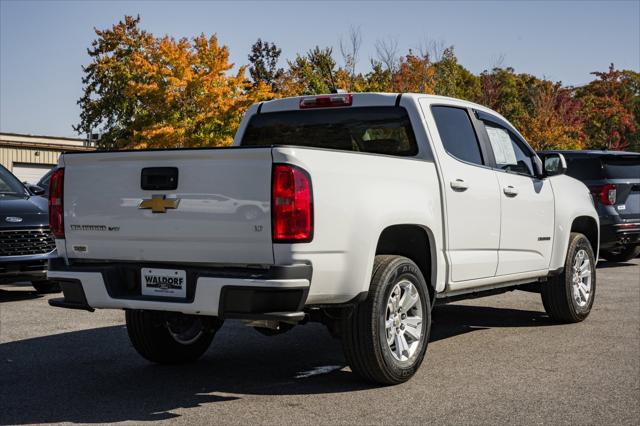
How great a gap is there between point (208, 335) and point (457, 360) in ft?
6.52

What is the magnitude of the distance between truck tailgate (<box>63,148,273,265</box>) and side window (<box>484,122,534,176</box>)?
3090mm

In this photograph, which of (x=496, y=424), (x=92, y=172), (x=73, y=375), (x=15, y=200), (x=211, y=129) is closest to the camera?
(x=496, y=424)

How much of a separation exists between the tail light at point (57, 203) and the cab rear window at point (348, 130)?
191cm

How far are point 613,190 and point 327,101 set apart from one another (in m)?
7.95

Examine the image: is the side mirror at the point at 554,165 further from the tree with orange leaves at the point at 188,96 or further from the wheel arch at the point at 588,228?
the tree with orange leaves at the point at 188,96

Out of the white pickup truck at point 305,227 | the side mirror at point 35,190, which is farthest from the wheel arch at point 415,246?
the side mirror at point 35,190

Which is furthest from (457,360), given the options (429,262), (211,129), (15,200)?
(211,129)

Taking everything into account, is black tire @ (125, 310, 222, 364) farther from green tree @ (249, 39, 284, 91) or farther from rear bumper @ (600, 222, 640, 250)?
green tree @ (249, 39, 284, 91)

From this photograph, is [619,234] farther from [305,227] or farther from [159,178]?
[159,178]

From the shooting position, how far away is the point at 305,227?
4875mm

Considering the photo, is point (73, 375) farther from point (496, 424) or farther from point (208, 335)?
point (496, 424)

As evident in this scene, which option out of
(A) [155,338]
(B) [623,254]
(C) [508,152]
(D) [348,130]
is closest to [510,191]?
(C) [508,152]

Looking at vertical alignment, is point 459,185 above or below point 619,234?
above

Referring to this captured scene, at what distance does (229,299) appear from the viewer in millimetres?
4879
